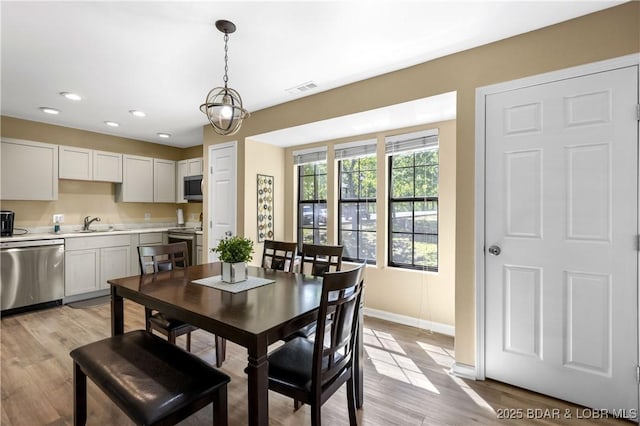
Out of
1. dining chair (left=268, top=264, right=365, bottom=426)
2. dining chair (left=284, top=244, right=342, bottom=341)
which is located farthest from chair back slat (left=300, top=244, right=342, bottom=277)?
dining chair (left=268, top=264, right=365, bottom=426)

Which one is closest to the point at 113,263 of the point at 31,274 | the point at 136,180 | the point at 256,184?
the point at 31,274

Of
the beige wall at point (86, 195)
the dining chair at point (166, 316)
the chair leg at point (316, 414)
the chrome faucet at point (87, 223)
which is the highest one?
the beige wall at point (86, 195)

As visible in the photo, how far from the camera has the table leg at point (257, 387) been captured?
4.11ft

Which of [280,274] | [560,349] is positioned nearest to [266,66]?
[280,274]

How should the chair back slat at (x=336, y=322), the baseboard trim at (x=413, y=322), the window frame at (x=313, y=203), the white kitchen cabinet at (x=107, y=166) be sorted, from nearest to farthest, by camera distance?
the chair back slat at (x=336, y=322)
the baseboard trim at (x=413, y=322)
the window frame at (x=313, y=203)
the white kitchen cabinet at (x=107, y=166)

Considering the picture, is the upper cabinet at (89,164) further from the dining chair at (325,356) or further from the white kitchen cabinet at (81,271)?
the dining chair at (325,356)

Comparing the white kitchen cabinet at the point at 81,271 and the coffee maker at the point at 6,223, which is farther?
the white kitchen cabinet at the point at 81,271

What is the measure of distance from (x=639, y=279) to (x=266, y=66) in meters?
2.99

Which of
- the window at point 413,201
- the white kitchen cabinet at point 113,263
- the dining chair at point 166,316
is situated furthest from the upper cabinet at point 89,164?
the window at point 413,201

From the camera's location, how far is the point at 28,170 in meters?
3.90

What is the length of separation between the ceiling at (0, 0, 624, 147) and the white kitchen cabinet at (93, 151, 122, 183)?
1.25 metres

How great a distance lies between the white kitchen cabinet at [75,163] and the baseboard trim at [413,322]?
446cm

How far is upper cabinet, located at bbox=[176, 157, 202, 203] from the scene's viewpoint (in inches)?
205

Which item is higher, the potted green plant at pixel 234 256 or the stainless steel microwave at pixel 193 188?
the stainless steel microwave at pixel 193 188
